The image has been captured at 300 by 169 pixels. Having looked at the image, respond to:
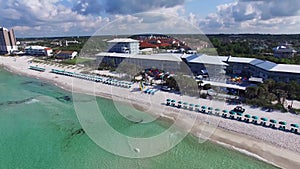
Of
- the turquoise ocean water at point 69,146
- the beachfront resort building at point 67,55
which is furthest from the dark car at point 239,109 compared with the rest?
the beachfront resort building at point 67,55

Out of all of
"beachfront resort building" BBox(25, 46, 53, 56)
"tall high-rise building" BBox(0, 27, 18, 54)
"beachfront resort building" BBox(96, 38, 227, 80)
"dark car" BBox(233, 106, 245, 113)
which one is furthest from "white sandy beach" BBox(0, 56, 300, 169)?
"tall high-rise building" BBox(0, 27, 18, 54)

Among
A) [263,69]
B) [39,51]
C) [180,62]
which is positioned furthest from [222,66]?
[39,51]

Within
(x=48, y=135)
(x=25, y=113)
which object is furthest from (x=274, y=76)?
(x=25, y=113)

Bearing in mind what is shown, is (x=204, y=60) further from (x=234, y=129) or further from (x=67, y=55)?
(x=67, y=55)

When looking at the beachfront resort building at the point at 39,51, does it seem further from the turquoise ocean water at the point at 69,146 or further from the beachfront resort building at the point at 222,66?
the turquoise ocean water at the point at 69,146

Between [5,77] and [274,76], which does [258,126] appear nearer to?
[274,76]
